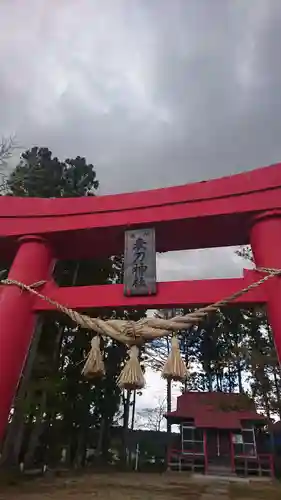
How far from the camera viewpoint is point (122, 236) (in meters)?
4.24

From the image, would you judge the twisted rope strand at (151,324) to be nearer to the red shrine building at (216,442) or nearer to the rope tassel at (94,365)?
the rope tassel at (94,365)

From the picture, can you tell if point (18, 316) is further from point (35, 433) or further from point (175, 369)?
point (35, 433)

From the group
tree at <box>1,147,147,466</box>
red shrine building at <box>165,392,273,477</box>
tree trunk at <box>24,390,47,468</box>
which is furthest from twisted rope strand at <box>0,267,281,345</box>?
red shrine building at <box>165,392,273,477</box>

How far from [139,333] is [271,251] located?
1.39 m

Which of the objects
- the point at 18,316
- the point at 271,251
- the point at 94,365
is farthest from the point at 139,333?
the point at 271,251

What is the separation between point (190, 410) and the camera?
38.9 ft

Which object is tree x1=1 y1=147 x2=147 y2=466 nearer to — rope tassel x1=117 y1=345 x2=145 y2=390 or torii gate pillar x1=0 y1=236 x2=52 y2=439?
torii gate pillar x1=0 y1=236 x2=52 y2=439

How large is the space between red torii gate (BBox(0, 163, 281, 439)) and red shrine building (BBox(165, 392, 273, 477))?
778cm

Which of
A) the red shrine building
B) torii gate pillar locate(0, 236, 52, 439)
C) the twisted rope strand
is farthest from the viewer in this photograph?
the red shrine building

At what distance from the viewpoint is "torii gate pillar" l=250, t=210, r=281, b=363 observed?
3158 millimetres

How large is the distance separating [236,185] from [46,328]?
6.45 meters

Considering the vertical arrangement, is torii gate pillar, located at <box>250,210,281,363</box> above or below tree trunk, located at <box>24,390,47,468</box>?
above

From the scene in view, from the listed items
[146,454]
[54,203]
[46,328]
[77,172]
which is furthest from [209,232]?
[146,454]

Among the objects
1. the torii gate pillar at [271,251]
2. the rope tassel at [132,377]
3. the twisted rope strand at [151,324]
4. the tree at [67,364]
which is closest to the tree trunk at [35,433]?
the tree at [67,364]
